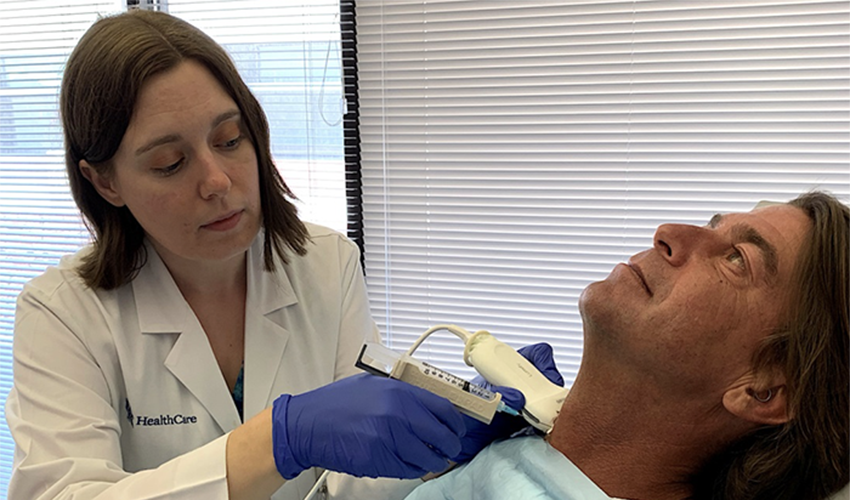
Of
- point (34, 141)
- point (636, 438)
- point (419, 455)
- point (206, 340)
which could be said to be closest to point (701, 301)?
point (636, 438)

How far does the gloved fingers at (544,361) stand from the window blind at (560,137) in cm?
80

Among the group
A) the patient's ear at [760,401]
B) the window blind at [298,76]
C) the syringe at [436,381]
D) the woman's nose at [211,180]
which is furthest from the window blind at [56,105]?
the patient's ear at [760,401]

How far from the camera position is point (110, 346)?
1.39m

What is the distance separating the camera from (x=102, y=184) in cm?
138

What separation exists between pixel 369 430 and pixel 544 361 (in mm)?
488

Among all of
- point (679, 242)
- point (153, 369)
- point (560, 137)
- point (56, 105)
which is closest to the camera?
point (679, 242)

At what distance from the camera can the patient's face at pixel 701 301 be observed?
1.14 meters

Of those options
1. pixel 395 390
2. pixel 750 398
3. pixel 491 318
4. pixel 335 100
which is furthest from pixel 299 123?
pixel 750 398

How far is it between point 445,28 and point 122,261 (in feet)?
4.31

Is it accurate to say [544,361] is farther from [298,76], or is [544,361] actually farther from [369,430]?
[298,76]

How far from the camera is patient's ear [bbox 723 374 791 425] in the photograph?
112 centimetres

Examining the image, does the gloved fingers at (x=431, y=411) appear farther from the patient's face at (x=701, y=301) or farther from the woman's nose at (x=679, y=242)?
the woman's nose at (x=679, y=242)

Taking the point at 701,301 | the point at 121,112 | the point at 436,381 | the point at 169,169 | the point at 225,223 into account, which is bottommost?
the point at 436,381

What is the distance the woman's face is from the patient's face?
0.70 metres
